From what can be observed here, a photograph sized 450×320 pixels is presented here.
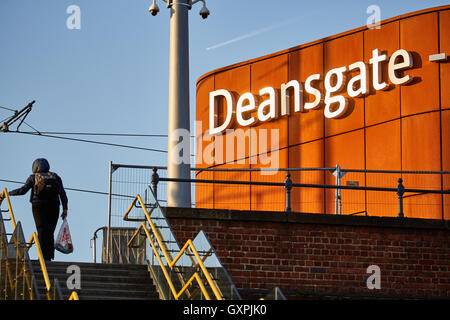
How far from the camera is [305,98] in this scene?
26016 mm

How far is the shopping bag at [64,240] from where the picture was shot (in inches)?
609

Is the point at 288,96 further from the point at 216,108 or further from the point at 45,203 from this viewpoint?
the point at 45,203

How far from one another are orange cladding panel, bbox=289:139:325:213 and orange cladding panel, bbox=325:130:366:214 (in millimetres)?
223

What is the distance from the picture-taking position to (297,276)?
16.3 metres

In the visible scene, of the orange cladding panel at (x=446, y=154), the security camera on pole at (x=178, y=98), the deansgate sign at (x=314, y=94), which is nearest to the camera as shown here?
the security camera on pole at (x=178, y=98)

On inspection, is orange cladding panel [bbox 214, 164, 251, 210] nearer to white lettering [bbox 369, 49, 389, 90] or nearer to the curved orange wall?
the curved orange wall

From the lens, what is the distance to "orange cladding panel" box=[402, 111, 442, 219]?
72.7ft

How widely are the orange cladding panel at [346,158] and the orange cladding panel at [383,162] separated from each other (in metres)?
0.25

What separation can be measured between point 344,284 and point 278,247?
1290 mm

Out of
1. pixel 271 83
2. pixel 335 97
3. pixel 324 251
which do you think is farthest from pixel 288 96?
pixel 324 251

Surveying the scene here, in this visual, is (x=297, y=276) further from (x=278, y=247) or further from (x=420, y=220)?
(x=420, y=220)

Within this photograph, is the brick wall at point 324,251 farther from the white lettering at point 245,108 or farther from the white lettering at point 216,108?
the white lettering at point 216,108

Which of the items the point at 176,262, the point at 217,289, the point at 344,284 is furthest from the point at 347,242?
the point at 217,289

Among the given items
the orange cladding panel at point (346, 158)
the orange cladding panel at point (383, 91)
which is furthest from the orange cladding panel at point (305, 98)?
the orange cladding panel at point (383, 91)
